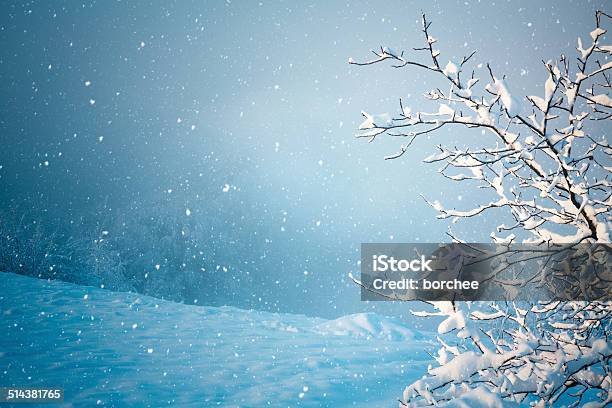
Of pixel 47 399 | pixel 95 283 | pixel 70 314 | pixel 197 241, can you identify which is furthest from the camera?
pixel 197 241

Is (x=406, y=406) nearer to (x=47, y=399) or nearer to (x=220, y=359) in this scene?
(x=47, y=399)

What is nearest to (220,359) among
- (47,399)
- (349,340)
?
(47,399)

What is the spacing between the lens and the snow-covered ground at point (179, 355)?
7.70 metres

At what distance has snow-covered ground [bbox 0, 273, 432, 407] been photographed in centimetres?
770

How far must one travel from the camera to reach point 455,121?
6.01 feet

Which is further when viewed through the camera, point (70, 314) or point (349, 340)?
point (349, 340)

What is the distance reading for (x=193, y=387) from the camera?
7.98 m

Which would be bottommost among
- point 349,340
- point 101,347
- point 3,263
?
point 349,340

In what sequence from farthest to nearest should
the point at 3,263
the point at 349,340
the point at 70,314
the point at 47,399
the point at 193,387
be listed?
the point at 3,263 < the point at 349,340 < the point at 70,314 < the point at 193,387 < the point at 47,399

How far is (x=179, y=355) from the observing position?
981cm

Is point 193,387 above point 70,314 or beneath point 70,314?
beneath

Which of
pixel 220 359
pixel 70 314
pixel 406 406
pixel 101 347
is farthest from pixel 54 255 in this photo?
pixel 406 406

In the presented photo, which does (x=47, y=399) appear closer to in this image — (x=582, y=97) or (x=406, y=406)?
(x=406, y=406)

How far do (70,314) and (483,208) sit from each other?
565 inches
